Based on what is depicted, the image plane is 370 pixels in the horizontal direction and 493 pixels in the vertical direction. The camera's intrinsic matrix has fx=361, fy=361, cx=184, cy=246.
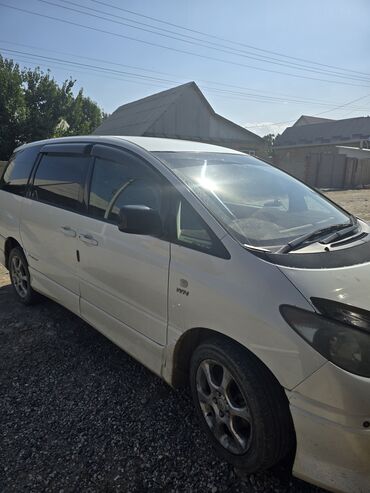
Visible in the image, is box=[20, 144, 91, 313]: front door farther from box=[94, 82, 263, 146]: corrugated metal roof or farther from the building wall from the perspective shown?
the building wall

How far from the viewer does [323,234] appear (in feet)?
7.44

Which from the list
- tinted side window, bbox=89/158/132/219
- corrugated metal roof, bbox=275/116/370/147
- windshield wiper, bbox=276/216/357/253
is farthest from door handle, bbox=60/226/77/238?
corrugated metal roof, bbox=275/116/370/147

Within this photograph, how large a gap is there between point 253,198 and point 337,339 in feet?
4.27

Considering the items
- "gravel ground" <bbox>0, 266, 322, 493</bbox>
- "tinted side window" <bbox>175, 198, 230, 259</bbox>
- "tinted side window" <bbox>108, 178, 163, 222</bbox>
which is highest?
"tinted side window" <bbox>108, 178, 163, 222</bbox>

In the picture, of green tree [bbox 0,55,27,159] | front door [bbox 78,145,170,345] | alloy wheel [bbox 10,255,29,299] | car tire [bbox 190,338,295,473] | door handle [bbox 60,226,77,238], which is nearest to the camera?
car tire [bbox 190,338,295,473]

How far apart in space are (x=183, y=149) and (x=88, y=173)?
85 cm

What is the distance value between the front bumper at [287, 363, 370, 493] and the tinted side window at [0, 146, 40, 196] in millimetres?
3609

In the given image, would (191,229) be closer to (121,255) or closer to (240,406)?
(121,255)

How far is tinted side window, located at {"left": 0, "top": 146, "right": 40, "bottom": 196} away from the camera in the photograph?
407cm

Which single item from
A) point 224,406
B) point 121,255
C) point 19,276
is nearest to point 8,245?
point 19,276

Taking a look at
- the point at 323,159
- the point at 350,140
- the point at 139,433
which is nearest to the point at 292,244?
the point at 139,433

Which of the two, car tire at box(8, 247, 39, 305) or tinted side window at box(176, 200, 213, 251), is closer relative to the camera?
tinted side window at box(176, 200, 213, 251)

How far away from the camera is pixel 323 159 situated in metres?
23.8

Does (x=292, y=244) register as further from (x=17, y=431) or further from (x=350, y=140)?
(x=350, y=140)
